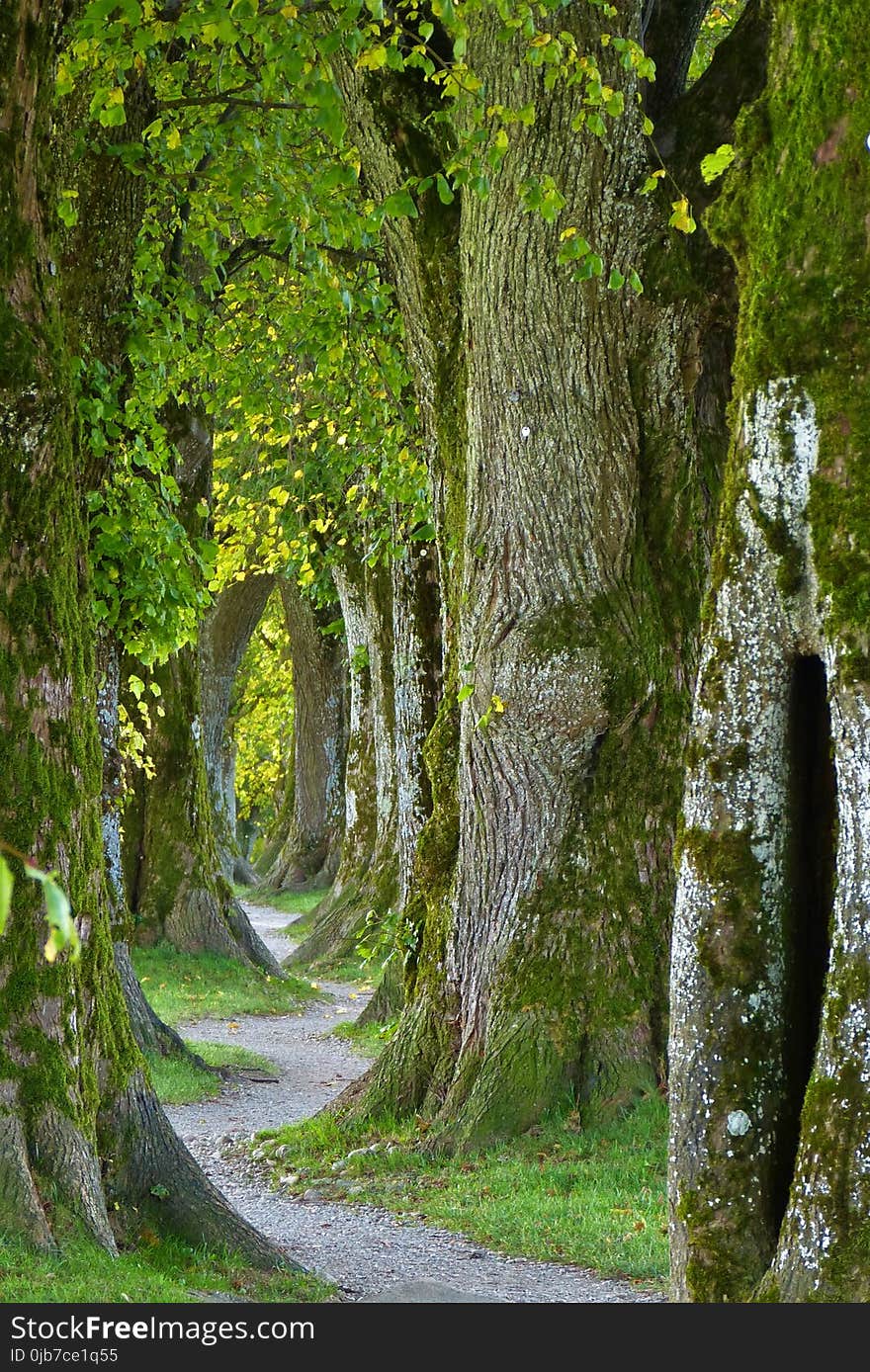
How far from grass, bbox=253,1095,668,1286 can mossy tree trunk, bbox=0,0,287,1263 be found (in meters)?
2.00

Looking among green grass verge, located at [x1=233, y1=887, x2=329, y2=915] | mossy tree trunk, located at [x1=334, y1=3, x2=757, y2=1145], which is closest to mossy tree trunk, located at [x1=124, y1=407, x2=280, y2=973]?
mossy tree trunk, located at [x1=334, y1=3, x2=757, y2=1145]

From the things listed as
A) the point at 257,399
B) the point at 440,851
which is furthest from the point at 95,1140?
the point at 257,399

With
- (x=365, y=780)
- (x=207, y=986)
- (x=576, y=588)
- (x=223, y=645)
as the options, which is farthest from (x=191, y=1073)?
(x=223, y=645)

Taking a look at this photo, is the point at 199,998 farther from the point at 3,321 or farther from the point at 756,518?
the point at 756,518

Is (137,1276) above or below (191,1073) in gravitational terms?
above

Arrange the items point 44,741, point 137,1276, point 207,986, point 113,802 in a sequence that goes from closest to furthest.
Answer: point 137,1276, point 44,741, point 113,802, point 207,986

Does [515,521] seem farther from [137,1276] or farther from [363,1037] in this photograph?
[363,1037]

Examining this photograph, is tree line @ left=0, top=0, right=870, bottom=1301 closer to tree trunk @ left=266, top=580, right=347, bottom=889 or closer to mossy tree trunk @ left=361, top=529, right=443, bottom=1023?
mossy tree trunk @ left=361, top=529, right=443, bottom=1023

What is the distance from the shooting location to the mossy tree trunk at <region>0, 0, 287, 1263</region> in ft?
18.6

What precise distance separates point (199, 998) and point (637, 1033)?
8591 millimetres

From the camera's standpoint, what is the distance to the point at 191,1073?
42.7ft

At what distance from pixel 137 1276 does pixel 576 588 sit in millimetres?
4961

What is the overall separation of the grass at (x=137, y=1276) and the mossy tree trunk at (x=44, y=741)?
0.11 meters

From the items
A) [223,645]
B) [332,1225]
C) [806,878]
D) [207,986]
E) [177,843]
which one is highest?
[223,645]
